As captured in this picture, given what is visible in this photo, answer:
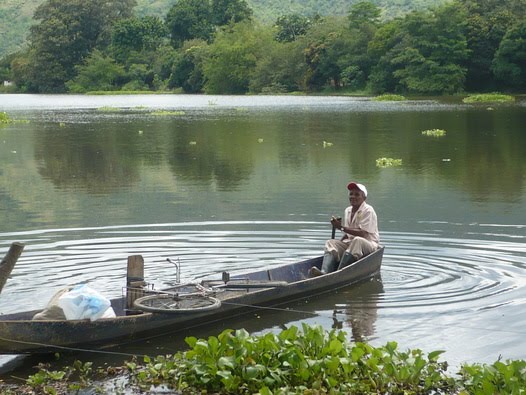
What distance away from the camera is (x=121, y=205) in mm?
20078

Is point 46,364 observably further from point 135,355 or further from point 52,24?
point 52,24

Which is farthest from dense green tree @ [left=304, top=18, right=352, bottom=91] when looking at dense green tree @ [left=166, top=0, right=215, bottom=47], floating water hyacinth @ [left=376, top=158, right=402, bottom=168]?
floating water hyacinth @ [left=376, top=158, right=402, bottom=168]

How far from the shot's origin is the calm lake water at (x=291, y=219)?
1127cm

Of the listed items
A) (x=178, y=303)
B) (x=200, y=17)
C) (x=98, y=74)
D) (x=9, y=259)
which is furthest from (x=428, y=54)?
(x=9, y=259)

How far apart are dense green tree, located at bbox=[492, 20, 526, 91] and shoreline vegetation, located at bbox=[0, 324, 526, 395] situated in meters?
70.8

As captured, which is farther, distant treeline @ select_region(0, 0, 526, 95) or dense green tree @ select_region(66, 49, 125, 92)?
dense green tree @ select_region(66, 49, 125, 92)

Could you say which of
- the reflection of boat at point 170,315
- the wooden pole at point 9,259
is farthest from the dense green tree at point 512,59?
the wooden pole at point 9,259

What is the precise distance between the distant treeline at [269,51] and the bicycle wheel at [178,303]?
6971 cm

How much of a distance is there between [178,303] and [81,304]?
1.26 meters

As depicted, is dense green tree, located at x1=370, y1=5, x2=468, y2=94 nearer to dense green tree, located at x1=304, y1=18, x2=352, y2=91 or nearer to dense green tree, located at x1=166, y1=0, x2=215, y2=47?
dense green tree, located at x1=304, y1=18, x2=352, y2=91

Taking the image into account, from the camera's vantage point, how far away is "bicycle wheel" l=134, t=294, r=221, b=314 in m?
9.87

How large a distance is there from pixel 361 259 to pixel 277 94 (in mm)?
86824

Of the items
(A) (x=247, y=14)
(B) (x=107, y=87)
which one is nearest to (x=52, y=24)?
(B) (x=107, y=87)

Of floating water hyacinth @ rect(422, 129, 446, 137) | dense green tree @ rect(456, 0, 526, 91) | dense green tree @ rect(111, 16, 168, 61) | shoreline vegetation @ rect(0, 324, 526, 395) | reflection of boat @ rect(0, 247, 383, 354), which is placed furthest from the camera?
dense green tree @ rect(111, 16, 168, 61)
